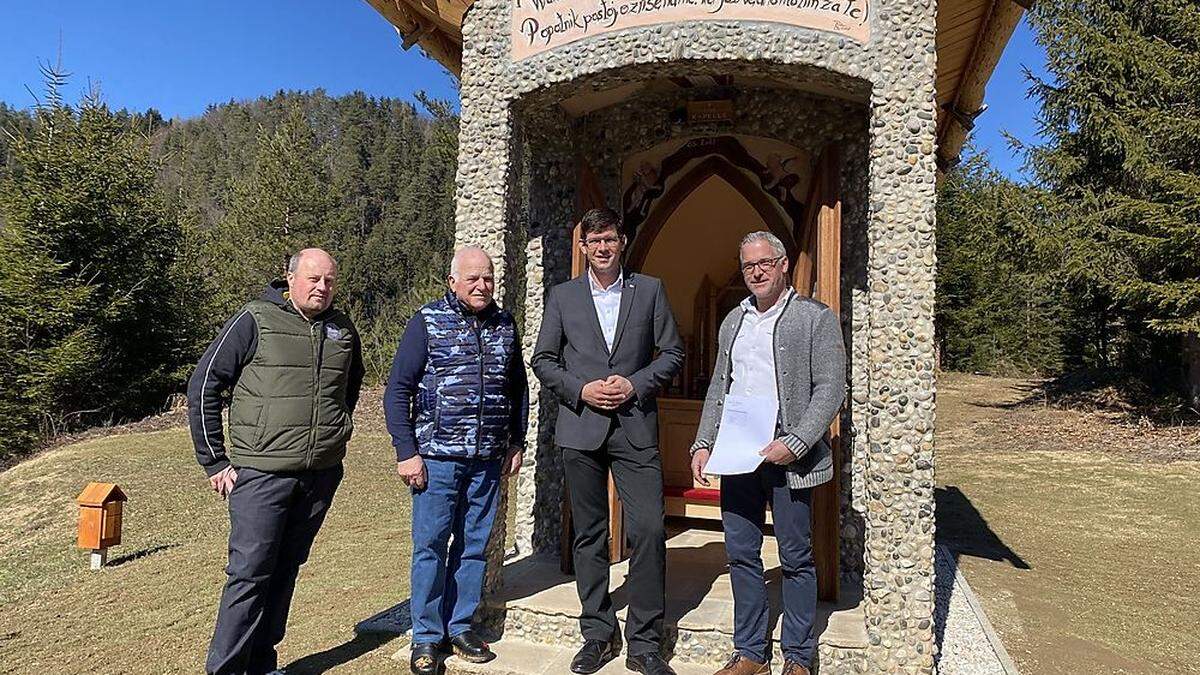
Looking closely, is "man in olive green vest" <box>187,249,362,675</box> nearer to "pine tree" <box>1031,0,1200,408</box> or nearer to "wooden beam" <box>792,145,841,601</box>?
"wooden beam" <box>792,145,841,601</box>

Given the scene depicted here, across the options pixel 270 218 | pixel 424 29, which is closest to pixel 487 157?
pixel 424 29

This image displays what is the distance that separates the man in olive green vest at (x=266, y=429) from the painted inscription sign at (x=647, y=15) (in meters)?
1.80

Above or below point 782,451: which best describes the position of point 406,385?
above

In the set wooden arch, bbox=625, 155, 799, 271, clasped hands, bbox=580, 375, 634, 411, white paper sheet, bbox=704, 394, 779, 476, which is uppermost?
wooden arch, bbox=625, 155, 799, 271

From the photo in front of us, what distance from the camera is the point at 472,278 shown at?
343 centimetres

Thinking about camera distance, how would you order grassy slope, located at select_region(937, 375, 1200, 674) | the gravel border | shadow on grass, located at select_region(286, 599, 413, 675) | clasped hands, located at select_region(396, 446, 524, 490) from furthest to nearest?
grassy slope, located at select_region(937, 375, 1200, 674), the gravel border, shadow on grass, located at select_region(286, 599, 413, 675), clasped hands, located at select_region(396, 446, 524, 490)

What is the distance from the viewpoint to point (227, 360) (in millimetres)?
3076

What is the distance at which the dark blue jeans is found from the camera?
3.22 m

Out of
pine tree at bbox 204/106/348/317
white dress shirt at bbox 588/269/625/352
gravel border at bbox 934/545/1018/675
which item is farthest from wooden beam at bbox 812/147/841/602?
pine tree at bbox 204/106/348/317

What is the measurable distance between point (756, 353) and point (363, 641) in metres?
2.50

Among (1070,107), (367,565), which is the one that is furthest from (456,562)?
(1070,107)

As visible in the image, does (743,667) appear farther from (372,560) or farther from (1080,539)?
(1080,539)

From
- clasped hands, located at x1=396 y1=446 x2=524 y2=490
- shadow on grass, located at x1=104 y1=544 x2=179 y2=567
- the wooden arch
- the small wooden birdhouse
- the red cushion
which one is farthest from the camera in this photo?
shadow on grass, located at x1=104 y1=544 x2=179 y2=567

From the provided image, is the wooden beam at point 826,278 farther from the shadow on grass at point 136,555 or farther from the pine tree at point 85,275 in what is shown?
the pine tree at point 85,275
